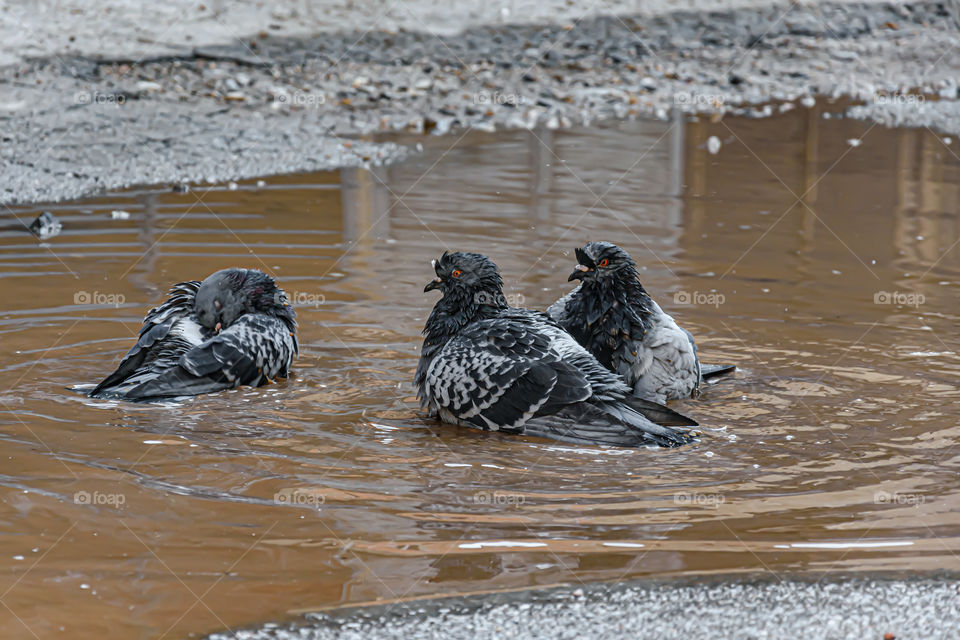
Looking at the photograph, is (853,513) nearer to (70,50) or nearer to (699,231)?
(699,231)

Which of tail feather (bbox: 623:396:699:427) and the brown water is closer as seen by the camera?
the brown water

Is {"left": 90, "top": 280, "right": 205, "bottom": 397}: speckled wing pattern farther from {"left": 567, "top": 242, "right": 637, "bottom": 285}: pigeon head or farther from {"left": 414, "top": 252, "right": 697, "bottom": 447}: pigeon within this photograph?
{"left": 567, "top": 242, "right": 637, "bottom": 285}: pigeon head

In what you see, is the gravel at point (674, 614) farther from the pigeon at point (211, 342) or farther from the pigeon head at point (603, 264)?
the pigeon at point (211, 342)

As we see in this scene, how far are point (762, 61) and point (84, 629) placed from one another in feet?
56.4

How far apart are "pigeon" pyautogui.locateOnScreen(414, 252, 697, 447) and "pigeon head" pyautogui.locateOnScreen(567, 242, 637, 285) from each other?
366 millimetres

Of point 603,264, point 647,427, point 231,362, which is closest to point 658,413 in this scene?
point 647,427

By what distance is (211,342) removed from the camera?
6.70 metres

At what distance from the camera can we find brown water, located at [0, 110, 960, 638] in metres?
4.45

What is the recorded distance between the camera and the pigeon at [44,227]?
9.66m

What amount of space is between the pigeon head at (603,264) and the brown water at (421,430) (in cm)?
84

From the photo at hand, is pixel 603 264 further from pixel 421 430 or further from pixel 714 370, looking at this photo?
pixel 421 430

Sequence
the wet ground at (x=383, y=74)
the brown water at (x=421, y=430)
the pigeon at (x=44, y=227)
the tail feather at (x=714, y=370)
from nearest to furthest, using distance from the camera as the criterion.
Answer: the brown water at (x=421, y=430) < the tail feather at (x=714, y=370) < the pigeon at (x=44, y=227) < the wet ground at (x=383, y=74)

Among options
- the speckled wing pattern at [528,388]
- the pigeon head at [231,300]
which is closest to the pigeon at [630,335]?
the speckled wing pattern at [528,388]

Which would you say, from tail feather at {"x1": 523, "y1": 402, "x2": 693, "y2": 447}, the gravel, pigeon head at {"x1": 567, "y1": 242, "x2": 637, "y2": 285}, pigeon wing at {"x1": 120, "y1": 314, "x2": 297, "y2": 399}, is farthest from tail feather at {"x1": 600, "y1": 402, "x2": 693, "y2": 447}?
pigeon wing at {"x1": 120, "y1": 314, "x2": 297, "y2": 399}
